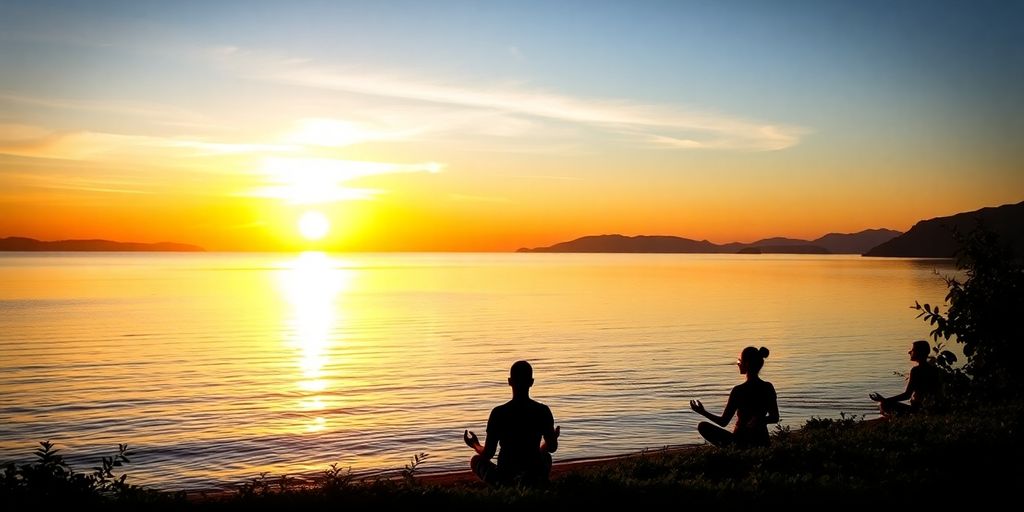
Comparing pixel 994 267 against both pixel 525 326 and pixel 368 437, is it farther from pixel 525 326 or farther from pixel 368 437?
pixel 525 326

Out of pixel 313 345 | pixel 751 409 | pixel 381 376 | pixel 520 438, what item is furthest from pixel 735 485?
pixel 313 345

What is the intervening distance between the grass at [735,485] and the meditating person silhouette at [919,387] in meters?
3.65

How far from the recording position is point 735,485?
30.9ft

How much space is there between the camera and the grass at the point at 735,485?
324 inches

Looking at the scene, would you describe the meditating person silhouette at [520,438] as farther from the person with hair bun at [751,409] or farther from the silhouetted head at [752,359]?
the silhouetted head at [752,359]

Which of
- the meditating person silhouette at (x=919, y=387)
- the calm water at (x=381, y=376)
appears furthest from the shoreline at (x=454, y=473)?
the meditating person silhouette at (x=919, y=387)

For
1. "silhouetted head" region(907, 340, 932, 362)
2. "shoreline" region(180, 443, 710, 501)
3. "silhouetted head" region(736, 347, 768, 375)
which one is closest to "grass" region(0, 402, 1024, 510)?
"silhouetted head" region(736, 347, 768, 375)

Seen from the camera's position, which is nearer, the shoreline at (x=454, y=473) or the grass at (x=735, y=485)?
the grass at (x=735, y=485)

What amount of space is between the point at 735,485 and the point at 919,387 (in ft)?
30.7

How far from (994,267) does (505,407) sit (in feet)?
40.3

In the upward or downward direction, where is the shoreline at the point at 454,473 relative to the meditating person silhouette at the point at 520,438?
downward

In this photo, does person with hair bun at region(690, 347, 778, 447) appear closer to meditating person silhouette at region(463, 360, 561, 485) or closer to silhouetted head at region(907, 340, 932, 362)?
meditating person silhouette at region(463, 360, 561, 485)

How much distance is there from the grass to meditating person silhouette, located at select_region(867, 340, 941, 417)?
3649 millimetres

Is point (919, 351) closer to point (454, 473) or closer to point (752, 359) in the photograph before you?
point (752, 359)
